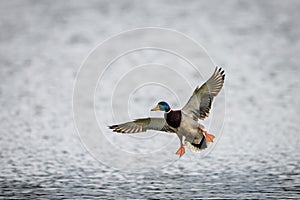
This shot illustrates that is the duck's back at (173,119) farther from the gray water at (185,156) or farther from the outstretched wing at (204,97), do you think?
the gray water at (185,156)

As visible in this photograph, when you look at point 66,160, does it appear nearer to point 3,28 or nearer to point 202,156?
point 202,156

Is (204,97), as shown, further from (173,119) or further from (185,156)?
(185,156)

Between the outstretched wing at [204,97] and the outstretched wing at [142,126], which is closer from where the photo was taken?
the outstretched wing at [142,126]

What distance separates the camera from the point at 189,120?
21.4 ft

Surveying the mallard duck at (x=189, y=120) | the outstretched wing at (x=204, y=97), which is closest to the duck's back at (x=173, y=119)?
the mallard duck at (x=189, y=120)

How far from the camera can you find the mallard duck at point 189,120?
6441 millimetres

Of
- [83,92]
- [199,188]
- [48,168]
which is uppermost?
[83,92]

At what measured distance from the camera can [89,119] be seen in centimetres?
898

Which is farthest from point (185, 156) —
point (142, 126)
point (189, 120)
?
point (142, 126)

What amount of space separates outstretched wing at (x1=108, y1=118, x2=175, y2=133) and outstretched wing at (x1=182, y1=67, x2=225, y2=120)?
24cm

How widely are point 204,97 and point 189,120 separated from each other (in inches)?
10.4

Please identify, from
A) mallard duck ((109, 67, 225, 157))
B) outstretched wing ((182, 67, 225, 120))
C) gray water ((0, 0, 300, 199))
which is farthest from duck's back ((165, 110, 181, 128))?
gray water ((0, 0, 300, 199))

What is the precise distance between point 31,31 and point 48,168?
5.31 m

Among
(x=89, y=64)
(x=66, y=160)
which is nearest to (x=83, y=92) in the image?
(x=89, y=64)
